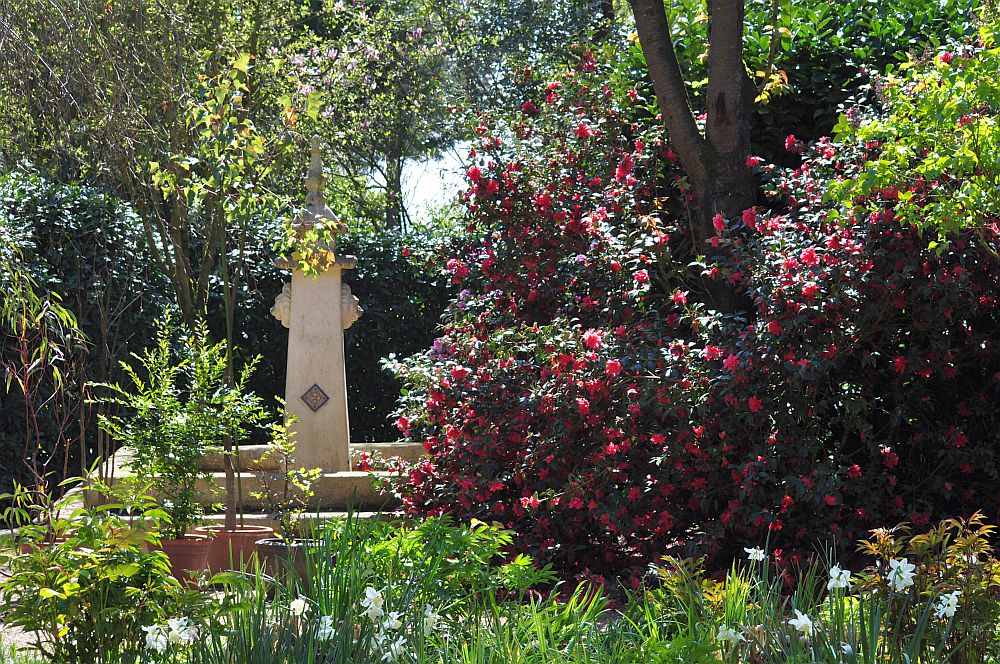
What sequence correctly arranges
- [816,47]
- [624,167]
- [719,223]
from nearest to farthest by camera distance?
[719,223]
[624,167]
[816,47]

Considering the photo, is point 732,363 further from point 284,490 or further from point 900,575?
point 284,490

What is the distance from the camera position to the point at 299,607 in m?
3.09

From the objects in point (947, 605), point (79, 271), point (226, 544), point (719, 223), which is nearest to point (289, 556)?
point (947, 605)

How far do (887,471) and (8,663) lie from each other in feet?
13.4

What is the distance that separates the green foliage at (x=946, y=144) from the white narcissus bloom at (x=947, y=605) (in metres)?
1.50

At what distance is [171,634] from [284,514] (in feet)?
7.48

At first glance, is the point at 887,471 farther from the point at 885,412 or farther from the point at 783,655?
the point at 783,655

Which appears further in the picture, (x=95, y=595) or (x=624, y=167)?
(x=624, y=167)

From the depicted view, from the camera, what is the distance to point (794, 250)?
4.99 meters

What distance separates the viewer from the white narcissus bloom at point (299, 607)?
9.89 ft

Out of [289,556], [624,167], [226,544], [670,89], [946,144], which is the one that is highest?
[670,89]

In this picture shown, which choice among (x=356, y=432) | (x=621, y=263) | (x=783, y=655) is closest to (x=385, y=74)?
(x=356, y=432)

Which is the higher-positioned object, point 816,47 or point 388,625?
point 816,47

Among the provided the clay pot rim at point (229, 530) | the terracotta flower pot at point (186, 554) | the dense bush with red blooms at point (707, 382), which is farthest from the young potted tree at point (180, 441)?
the dense bush with red blooms at point (707, 382)
